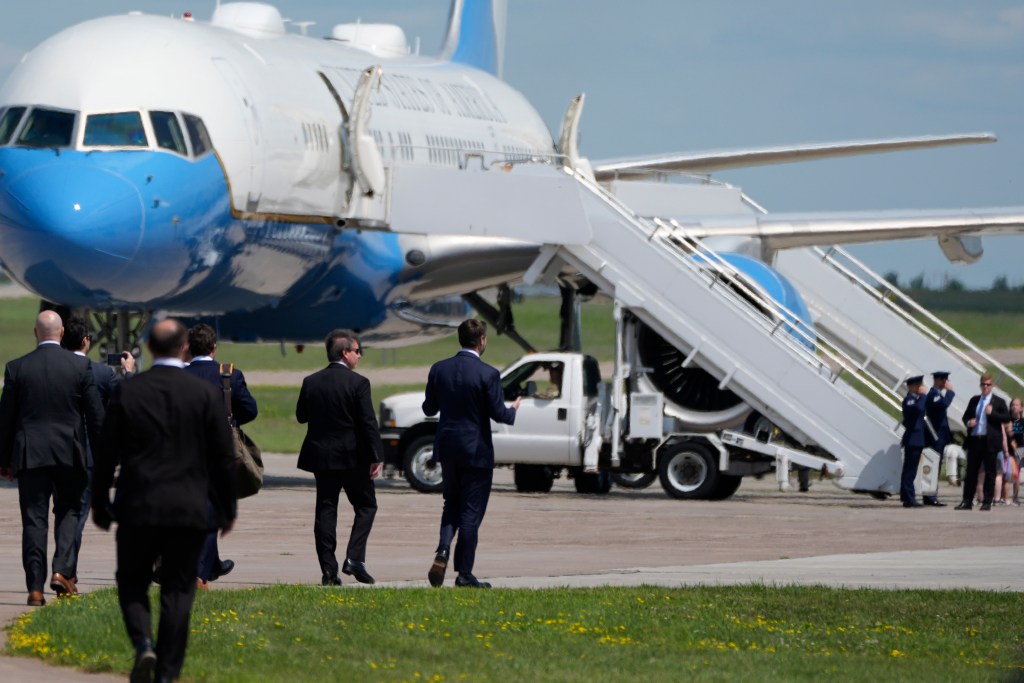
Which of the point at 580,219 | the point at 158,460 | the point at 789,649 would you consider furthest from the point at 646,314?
the point at 158,460

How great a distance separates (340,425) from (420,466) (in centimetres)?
1051

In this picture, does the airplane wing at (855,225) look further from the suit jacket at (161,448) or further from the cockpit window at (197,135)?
the suit jacket at (161,448)

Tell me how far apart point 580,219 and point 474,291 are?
170 inches

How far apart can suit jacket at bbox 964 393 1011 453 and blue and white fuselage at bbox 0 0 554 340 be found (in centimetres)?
644

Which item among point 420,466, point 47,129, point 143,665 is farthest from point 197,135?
point 143,665

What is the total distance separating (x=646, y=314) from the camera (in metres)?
23.0

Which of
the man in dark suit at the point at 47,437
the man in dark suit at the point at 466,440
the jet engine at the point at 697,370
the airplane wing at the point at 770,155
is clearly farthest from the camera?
the airplane wing at the point at 770,155

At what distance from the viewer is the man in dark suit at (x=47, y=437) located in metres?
11.5

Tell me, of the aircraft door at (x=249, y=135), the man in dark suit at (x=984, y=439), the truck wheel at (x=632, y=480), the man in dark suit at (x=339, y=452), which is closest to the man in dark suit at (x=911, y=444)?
the man in dark suit at (x=984, y=439)

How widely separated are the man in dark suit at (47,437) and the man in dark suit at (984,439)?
1270 cm

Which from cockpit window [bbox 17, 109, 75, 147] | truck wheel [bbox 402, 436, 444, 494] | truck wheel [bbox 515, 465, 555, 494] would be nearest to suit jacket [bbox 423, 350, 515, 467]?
cockpit window [bbox 17, 109, 75, 147]

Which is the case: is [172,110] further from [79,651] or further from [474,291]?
[79,651]

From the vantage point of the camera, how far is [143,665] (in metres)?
7.79

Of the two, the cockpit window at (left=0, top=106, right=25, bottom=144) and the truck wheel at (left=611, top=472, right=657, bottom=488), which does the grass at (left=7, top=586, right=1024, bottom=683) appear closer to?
the cockpit window at (left=0, top=106, right=25, bottom=144)
